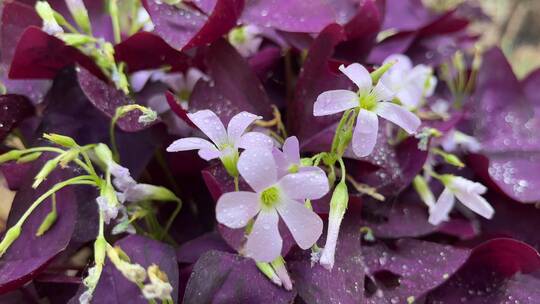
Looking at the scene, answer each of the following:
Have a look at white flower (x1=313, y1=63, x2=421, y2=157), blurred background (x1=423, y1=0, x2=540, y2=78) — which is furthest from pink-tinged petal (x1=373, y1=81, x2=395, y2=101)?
blurred background (x1=423, y1=0, x2=540, y2=78)

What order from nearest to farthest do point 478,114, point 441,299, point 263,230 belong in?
point 263,230 → point 441,299 → point 478,114

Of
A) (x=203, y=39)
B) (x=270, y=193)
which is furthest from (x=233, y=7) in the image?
(x=270, y=193)

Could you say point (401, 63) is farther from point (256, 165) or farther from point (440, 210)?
point (256, 165)

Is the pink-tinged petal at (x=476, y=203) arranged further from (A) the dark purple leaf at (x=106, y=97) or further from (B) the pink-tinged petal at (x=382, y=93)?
(A) the dark purple leaf at (x=106, y=97)

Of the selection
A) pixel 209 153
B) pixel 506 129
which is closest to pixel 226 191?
pixel 209 153

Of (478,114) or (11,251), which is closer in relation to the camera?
(11,251)

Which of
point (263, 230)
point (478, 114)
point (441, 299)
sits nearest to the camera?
point (263, 230)

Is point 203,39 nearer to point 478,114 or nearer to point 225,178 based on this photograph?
point 225,178
